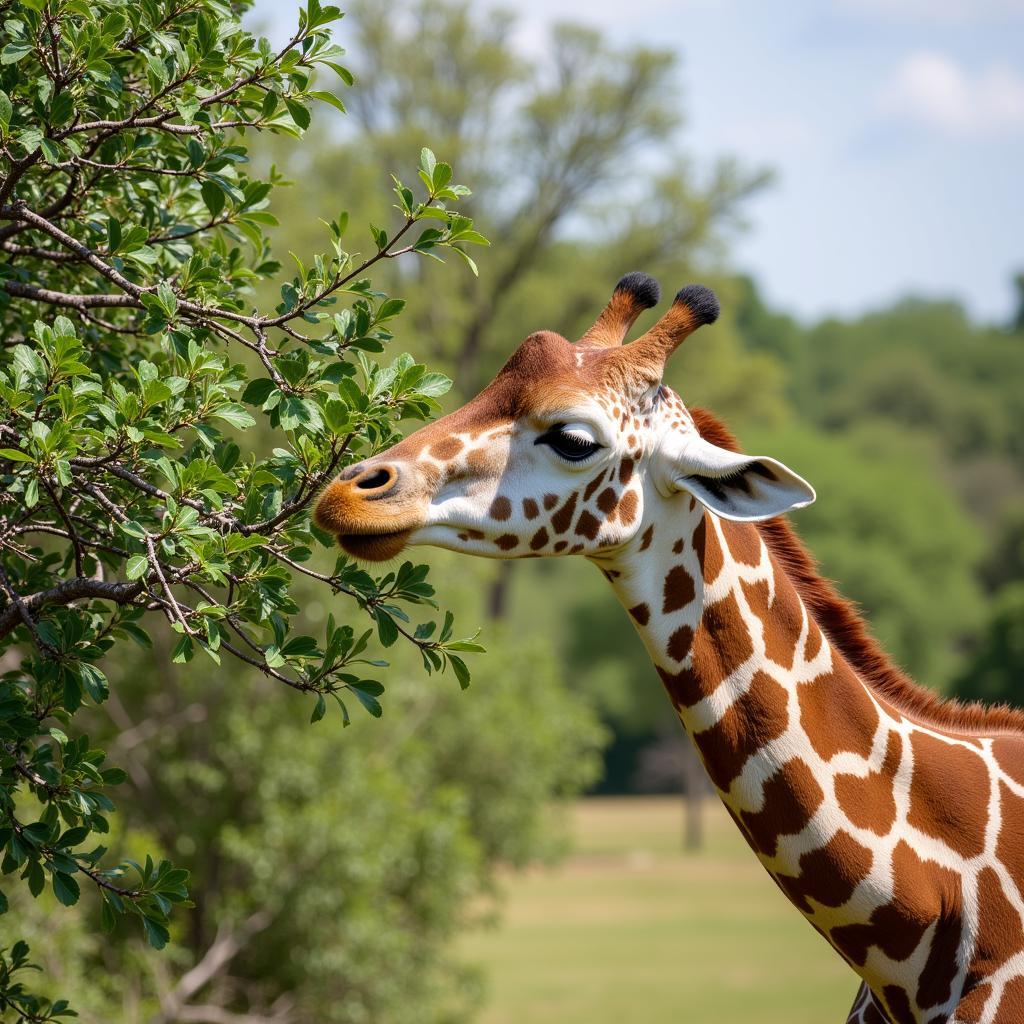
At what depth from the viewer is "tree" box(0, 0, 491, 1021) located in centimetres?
334

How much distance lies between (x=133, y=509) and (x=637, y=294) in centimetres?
152

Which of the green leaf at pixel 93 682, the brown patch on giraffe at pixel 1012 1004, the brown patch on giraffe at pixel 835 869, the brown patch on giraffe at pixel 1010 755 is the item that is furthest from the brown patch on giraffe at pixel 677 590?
the green leaf at pixel 93 682

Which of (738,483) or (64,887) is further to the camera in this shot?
(738,483)

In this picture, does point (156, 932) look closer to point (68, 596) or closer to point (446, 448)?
point (68, 596)

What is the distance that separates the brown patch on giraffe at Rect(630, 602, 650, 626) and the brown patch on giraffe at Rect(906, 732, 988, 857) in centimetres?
82

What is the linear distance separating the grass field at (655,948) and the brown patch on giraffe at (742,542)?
1492 centimetres

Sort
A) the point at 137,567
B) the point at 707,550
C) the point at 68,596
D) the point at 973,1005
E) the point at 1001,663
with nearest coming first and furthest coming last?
the point at 137,567
the point at 68,596
the point at 973,1005
the point at 707,550
the point at 1001,663

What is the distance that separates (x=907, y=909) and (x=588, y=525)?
1289 mm

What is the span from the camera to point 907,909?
3.71 metres

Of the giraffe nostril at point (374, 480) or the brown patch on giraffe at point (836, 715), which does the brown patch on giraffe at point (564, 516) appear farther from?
the brown patch on giraffe at point (836, 715)

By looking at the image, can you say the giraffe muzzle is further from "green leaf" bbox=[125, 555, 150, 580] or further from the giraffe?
"green leaf" bbox=[125, 555, 150, 580]

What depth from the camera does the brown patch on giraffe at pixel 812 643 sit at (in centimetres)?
390

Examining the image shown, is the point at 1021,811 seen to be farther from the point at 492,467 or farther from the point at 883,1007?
the point at 492,467

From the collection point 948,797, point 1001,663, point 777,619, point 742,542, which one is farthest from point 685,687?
point 1001,663
